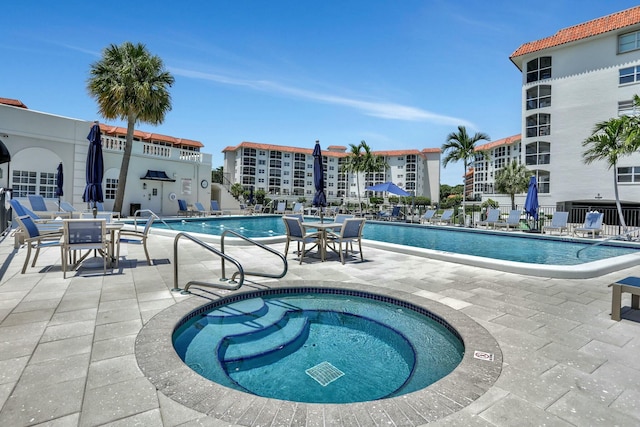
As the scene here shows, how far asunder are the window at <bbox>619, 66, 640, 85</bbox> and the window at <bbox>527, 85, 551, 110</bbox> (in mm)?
4506

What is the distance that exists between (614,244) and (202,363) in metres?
13.0

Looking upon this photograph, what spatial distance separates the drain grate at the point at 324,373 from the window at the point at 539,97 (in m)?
32.2

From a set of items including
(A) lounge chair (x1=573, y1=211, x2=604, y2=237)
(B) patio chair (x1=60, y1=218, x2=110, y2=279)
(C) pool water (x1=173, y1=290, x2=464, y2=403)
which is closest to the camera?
(C) pool water (x1=173, y1=290, x2=464, y2=403)

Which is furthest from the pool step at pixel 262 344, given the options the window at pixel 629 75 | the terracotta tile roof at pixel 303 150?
the terracotta tile roof at pixel 303 150

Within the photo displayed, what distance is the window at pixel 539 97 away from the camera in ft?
88.3

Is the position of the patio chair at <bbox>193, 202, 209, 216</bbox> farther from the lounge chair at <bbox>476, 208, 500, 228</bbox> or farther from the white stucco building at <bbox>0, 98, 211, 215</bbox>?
the lounge chair at <bbox>476, 208, 500, 228</bbox>

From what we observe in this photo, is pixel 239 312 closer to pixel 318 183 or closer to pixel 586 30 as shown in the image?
pixel 318 183

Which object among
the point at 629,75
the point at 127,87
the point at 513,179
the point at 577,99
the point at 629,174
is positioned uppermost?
the point at 629,75

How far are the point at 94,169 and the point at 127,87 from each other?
11617 millimetres

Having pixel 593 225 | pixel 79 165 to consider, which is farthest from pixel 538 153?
pixel 79 165

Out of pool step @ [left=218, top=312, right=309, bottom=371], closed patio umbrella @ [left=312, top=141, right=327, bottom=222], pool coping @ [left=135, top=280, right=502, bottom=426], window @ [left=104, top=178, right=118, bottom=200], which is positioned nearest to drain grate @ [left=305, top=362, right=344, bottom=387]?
pool step @ [left=218, top=312, right=309, bottom=371]

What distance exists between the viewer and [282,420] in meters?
1.81

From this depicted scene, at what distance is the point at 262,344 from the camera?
10.5 ft

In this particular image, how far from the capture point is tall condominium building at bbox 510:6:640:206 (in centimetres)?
2269
